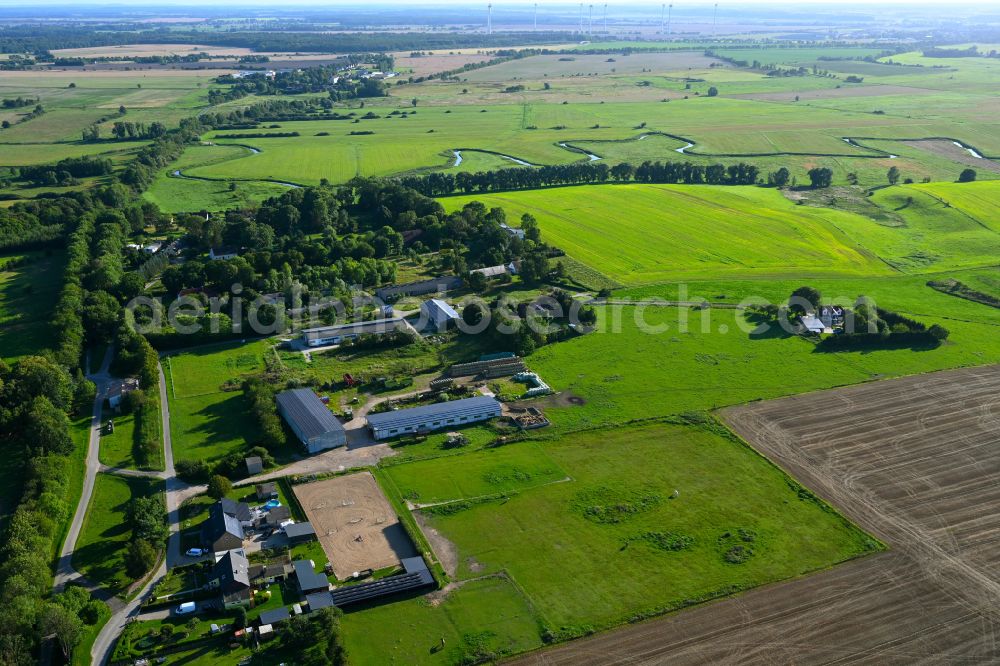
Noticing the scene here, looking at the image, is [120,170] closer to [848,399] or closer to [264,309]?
[264,309]

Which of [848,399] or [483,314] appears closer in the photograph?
[848,399]

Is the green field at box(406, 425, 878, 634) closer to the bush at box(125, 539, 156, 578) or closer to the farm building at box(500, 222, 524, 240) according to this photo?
the bush at box(125, 539, 156, 578)

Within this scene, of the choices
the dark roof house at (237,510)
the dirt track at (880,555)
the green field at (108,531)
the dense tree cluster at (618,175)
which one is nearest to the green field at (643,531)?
the dirt track at (880,555)

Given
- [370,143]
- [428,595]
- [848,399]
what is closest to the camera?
[428,595]

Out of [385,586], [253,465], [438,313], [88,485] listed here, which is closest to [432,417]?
[253,465]

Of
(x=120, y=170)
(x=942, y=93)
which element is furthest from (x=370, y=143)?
(x=942, y=93)

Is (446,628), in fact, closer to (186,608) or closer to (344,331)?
(186,608)
